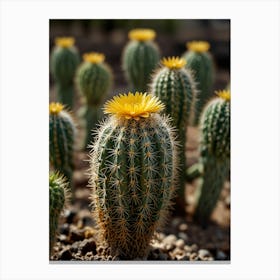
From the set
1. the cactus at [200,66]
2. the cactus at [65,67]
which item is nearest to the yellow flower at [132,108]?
the cactus at [200,66]

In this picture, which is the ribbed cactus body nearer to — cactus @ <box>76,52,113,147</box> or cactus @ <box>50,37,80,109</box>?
cactus @ <box>76,52,113,147</box>

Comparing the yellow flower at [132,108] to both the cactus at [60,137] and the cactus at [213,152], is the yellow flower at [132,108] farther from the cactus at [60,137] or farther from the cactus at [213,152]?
the cactus at [213,152]

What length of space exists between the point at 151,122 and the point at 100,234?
0.74 m

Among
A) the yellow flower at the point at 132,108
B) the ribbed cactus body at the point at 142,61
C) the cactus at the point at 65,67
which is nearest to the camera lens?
the yellow flower at the point at 132,108

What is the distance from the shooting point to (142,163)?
246cm

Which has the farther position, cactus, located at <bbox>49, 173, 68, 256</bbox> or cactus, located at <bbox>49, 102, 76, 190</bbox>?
cactus, located at <bbox>49, 102, 76, 190</bbox>

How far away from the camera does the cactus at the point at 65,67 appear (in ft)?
15.1

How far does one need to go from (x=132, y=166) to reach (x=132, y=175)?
0.16 feet

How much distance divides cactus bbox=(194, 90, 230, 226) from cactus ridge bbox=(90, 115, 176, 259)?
0.85m

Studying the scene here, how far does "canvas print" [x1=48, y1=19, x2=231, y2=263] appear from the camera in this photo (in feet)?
8.18

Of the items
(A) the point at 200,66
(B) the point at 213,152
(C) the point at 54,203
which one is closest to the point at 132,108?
(C) the point at 54,203

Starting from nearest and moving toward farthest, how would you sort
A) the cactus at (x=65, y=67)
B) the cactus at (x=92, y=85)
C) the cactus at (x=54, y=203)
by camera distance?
1. the cactus at (x=54, y=203)
2. the cactus at (x=92, y=85)
3. the cactus at (x=65, y=67)

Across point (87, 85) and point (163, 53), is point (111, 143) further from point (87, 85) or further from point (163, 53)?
point (163, 53)

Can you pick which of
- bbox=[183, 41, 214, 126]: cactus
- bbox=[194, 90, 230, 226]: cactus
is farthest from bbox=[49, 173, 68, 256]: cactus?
bbox=[183, 41, 214, 126]: cactus
